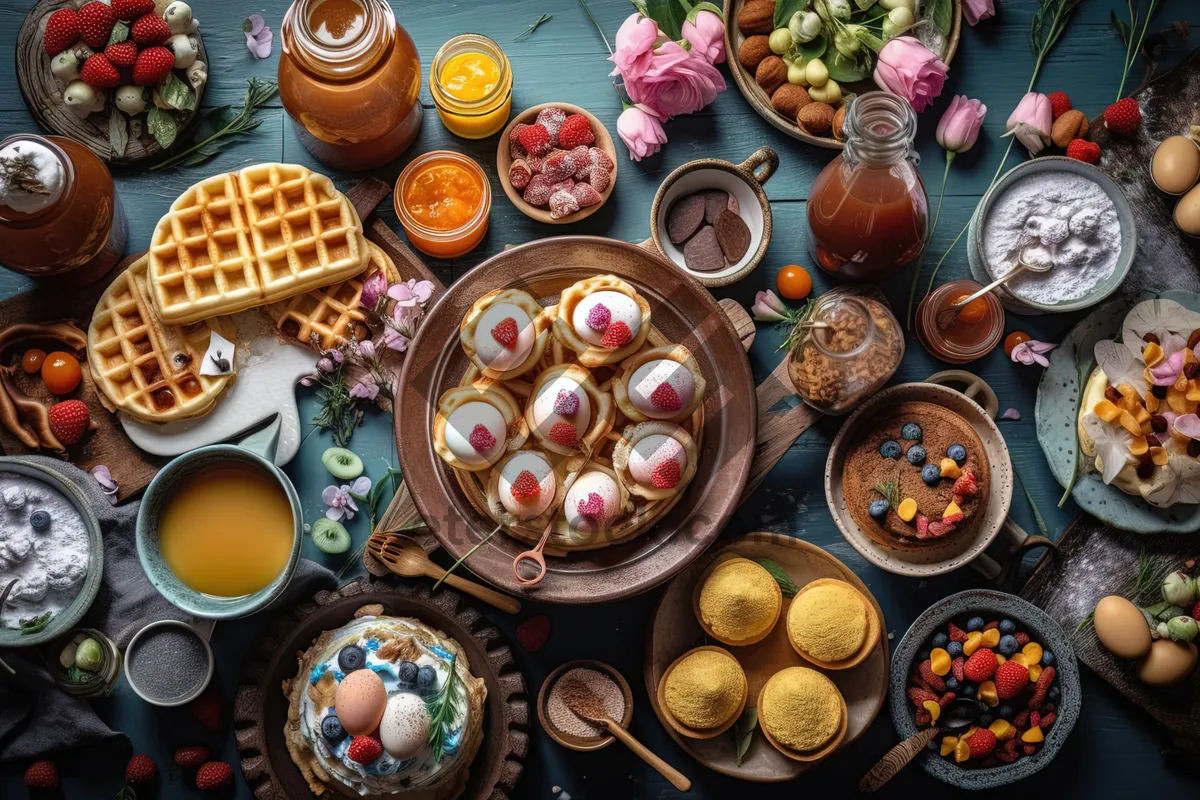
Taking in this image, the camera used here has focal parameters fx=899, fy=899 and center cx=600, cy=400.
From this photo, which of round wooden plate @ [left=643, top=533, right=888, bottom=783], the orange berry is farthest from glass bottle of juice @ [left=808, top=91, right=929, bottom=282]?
round wooden plate @ [left=643, top=533, right=888, bottom=783]

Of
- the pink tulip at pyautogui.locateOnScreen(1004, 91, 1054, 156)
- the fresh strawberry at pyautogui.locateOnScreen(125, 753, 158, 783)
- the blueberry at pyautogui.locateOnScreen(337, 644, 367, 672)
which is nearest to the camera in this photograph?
the blueberry at pyautogui.locateOnScreen(337, 644, 367, 672)

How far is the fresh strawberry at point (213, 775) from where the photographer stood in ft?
7.00

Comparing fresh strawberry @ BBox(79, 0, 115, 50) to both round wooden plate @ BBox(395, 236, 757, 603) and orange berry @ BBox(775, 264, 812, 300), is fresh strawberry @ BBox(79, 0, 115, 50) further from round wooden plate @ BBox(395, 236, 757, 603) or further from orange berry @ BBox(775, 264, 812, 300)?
orange berry @ BBox(775, 264, 812, 300)

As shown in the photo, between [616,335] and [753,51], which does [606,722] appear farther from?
[753,51]

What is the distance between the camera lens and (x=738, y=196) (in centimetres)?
226

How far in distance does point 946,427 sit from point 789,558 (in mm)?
489

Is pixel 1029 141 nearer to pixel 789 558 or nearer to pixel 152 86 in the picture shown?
pixel 789 558

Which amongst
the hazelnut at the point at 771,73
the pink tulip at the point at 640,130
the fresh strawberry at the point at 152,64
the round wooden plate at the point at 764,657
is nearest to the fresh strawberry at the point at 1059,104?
the hazelnut at the point at 771,73

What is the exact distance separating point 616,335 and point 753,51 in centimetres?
92

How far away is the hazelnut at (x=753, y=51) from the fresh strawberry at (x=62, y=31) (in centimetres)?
164

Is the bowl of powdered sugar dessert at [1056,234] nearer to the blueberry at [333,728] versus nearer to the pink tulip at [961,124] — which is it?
the pink tulip at [961,124]

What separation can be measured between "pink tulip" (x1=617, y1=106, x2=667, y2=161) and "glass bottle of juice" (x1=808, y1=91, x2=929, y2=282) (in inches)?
16.6

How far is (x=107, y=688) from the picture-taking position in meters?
2.18

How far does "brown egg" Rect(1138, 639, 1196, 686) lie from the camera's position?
2.14 m
